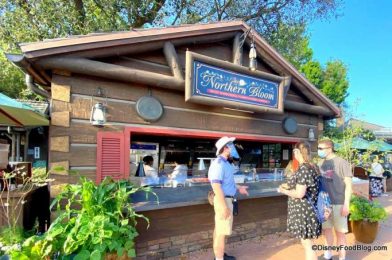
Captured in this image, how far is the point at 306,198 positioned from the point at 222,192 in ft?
3.34

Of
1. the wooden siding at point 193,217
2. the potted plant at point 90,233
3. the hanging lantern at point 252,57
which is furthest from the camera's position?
the hanging lantern at point 252,57

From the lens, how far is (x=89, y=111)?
393 centimetres

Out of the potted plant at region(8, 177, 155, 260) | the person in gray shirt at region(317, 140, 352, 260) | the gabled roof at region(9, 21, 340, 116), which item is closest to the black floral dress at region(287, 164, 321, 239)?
the person in gray shirt at region(317, 140, 352, 260)

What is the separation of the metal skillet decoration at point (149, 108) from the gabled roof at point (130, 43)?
738 millimetres

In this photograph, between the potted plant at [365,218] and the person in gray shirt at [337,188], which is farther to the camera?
the potted plant at [365,218]

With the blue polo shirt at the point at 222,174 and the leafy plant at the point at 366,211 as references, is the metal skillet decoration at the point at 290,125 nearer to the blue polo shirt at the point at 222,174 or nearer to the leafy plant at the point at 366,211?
the leafy plant at the point at 366,211

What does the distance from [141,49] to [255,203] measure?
336 centimetres

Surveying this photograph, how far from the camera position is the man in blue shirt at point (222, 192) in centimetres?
356

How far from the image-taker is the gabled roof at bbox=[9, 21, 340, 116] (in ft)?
11.5

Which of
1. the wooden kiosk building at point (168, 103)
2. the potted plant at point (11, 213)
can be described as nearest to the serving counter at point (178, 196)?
the wooden kiosk building at point (168, 103)

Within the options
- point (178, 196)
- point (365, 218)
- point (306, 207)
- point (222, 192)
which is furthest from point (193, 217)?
point (365, 218)

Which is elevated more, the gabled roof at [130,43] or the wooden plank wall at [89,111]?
the gabled roof at [130,43]

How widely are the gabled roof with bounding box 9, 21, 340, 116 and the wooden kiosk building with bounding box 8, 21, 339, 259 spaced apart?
1 centimetres

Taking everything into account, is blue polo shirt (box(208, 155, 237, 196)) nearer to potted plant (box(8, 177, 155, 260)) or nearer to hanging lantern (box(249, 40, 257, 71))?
potted plant (box(8, 177, 155, 260))
